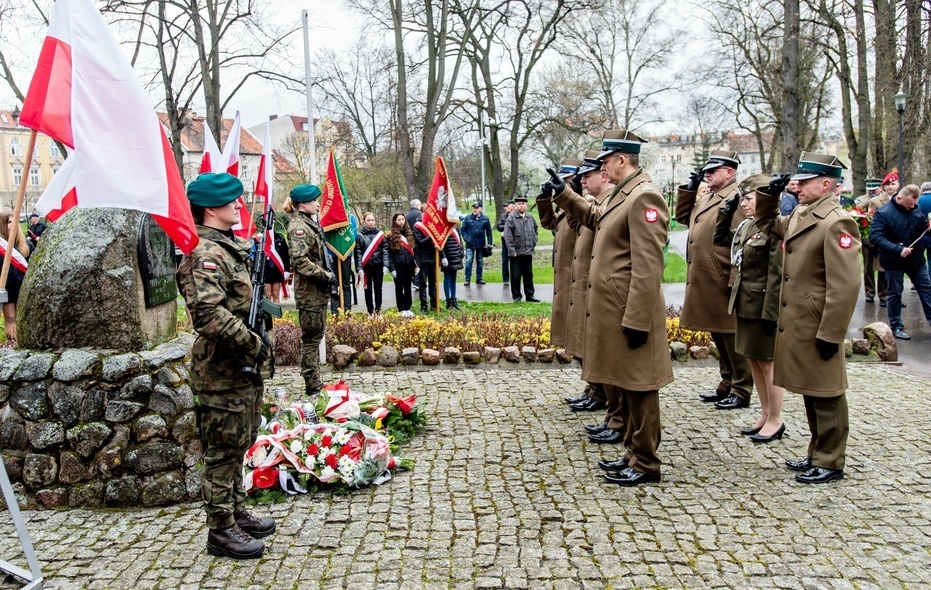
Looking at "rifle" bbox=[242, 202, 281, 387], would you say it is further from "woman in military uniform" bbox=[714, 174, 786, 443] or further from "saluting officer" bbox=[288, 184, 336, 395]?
"woman in military uniform" bbox=[714, 174, 786, 443]

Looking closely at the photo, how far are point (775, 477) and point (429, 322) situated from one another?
18.2 feet

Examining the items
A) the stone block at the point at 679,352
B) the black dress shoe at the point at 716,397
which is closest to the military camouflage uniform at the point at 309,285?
the black dress shoe at the point at 716,397

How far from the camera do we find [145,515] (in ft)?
15.4

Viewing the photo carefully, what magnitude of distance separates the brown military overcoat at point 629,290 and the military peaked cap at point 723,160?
70.3 inches

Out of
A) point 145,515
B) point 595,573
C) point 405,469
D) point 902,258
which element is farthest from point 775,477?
point 902,258

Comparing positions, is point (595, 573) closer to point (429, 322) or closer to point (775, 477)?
point (775, 477)

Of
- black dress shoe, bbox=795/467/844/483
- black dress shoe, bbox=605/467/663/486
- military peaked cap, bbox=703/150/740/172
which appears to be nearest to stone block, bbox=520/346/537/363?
military peaked cap, bbox=703/150/740/172

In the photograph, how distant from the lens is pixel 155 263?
5.29 meters

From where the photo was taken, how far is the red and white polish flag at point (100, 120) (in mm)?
3902

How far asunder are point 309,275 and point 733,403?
409 centimetres

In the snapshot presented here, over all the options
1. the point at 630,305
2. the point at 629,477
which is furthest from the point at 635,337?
the point at 629,477

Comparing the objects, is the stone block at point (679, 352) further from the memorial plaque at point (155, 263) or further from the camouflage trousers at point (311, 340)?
the memorial plaque at point (155, 263)

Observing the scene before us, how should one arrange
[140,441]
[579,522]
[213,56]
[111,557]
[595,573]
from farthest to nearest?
[213,56] → [140,441] → [579,522] → [111,557] → [595,573]

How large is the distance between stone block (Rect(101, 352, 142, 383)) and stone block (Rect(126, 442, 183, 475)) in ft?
1.51
